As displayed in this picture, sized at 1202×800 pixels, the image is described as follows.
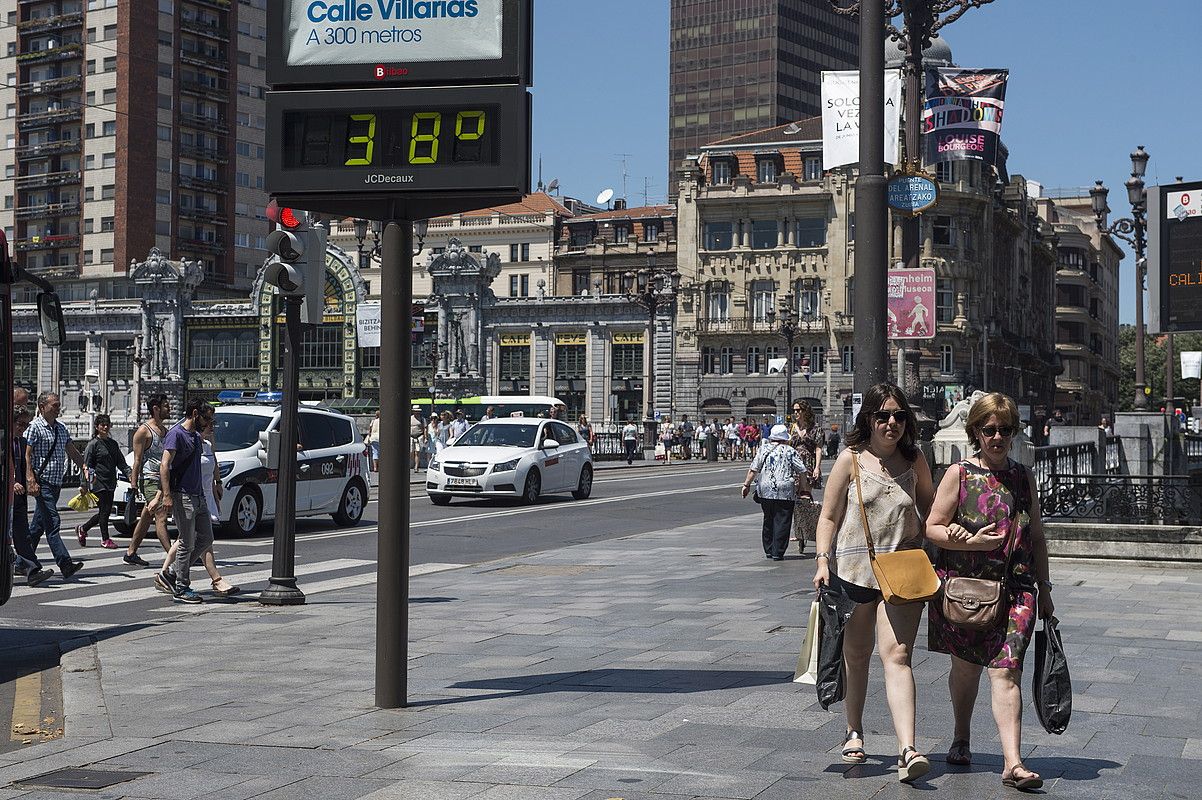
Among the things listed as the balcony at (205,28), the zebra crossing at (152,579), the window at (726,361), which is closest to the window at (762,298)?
the window at (726,361)

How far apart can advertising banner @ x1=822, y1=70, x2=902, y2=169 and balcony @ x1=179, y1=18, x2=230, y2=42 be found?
290 ft

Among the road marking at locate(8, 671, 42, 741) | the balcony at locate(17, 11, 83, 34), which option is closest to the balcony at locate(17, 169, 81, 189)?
the balcony at locate(17, 11, 83, 34)

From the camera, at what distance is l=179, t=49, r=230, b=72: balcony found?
93188 mm

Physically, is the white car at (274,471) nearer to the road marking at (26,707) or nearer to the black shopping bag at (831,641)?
the road marking at (26,707)

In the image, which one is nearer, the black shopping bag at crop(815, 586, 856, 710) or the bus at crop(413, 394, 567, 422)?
the black shopping bag at crop(815, 586, 856, 710)

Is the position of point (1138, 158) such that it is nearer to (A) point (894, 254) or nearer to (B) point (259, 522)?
(B) point (259, 522)

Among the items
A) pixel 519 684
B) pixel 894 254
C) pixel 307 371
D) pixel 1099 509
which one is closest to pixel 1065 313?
pixel 894 254

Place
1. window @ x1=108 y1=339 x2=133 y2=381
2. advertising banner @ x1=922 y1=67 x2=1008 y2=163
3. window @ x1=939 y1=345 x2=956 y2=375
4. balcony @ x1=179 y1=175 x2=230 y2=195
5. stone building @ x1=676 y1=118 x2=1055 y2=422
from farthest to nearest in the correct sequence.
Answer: balcony @ x1=179 y1=175 x2=230 y2=195 < window @ x1=108 y1=339 x2=133 y2=381 < stone building @ x1=676 y1=118 x2=1055 y2=422 < window @ x1=939 y1=345 x2=956 y2=375 < advertising banner @ x1=922 y1=67 x2=1008 y2=163

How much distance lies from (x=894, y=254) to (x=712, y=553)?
62364 millimetres

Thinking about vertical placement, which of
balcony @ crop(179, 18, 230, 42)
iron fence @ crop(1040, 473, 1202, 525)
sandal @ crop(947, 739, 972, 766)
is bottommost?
sandal @ crop(947, 739, 972, 766)

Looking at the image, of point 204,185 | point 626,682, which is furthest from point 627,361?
point 626,682

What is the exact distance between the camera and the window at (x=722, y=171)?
83688 mm

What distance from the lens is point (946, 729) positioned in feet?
22.4

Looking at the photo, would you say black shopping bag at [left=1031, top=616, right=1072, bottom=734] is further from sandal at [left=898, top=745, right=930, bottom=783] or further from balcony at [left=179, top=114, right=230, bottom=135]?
balcony at [left=179, top=114, right=230, bottom=135]
